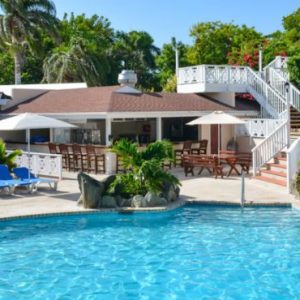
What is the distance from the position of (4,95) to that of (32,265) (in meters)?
19.3

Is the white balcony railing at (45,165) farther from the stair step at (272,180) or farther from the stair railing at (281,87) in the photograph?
the stair railing at (281,87)

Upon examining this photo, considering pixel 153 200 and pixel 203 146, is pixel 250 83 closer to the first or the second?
pixel 203 146

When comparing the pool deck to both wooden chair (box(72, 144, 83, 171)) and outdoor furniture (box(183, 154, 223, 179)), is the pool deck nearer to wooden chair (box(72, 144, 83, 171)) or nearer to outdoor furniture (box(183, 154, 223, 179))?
outdoor furniture (box(183, 154, 223, 179))

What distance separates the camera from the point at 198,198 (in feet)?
51.4

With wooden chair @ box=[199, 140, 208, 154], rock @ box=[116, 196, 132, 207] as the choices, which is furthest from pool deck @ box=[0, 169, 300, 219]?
wooden chair @ box=[199, 140, 208, 154]

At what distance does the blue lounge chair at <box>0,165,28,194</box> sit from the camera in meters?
16.0

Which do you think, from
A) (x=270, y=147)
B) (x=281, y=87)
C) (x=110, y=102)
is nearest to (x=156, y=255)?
(x=270, y=147)

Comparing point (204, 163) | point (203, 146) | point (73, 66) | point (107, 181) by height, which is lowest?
point (107, 181)

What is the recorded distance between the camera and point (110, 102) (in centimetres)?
2295

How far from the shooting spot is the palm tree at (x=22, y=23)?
39144 mm

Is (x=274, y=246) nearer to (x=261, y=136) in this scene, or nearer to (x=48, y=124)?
(x=48, y=124)

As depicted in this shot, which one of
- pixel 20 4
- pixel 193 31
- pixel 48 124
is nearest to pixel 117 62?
pixel 193 31

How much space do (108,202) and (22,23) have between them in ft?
93.2

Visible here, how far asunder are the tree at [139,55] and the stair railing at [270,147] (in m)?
36.9
